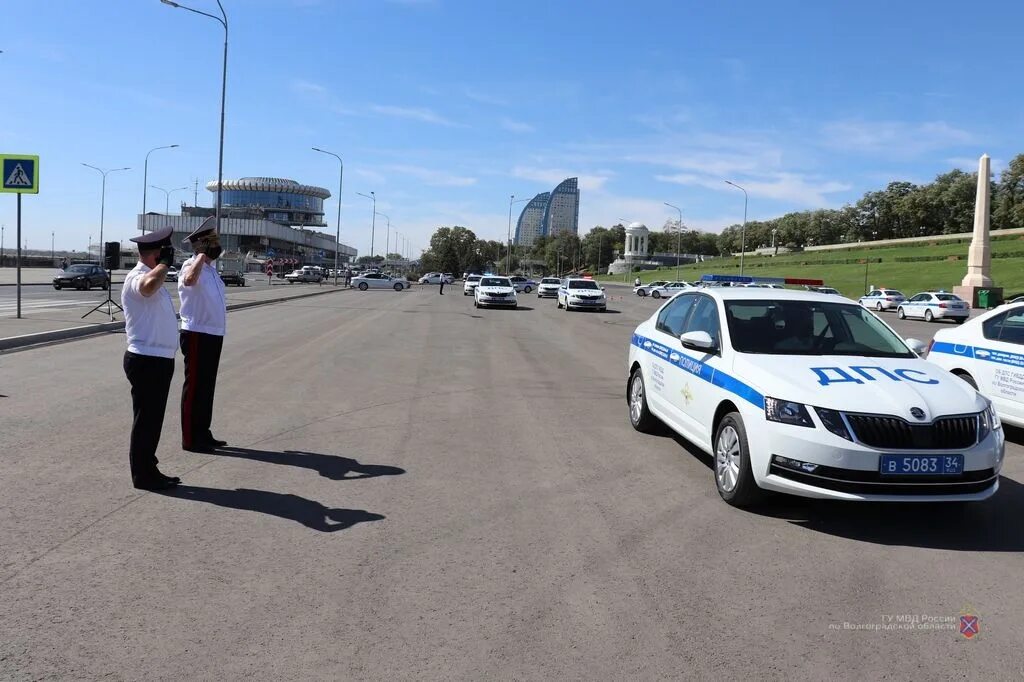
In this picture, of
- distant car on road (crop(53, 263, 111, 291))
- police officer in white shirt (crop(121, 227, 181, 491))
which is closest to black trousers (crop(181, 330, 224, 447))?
police officer in white shirt (crop(121, 227, 181, 491))

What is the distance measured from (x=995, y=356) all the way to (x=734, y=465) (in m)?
4.41

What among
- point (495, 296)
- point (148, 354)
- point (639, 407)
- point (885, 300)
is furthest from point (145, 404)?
point (885, 300)

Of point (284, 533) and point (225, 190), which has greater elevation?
point (225, 190)

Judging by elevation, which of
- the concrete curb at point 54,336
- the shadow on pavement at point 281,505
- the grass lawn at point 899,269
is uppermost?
the grass lawn at point 899,269

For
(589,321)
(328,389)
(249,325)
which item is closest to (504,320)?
(589,321)

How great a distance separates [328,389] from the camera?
10.7 m

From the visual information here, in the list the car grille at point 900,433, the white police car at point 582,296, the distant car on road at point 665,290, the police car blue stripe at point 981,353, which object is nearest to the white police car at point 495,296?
the white police car at point 582,296

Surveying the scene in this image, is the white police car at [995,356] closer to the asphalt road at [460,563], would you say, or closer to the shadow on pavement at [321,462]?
the asphalt road at [460,563]

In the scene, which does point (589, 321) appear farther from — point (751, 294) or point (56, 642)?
point (56, 642)

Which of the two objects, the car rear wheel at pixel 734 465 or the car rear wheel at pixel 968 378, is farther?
the car rear wheel at pixel 968 378

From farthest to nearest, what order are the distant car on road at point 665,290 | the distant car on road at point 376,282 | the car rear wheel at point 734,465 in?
the distant car on road at point 376,282 → the distant car on road at point 665,290 → the car rear wheel at point 734,465

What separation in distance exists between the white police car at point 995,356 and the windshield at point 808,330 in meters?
1.87

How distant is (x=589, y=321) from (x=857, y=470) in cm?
2379

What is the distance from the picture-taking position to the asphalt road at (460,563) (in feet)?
11.3
